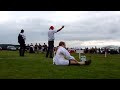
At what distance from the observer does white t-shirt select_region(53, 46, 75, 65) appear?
663 inches

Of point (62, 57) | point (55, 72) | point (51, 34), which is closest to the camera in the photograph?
point (55, 72)

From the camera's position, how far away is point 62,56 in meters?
17.0

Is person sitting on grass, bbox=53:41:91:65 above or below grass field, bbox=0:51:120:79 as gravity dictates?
above

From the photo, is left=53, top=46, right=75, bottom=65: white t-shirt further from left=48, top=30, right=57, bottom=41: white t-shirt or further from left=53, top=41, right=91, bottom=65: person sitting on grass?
left=48, top=30, right=57, bottom=41: white t-shirt

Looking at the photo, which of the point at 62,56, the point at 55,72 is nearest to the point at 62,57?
the point at 62,56

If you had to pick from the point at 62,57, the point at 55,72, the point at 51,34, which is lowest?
the point at 55,72

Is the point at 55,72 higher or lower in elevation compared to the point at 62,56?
lower

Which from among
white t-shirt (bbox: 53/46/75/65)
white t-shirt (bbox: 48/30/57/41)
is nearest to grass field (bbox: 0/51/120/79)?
white t-shirt (bbox: 53/46/75/65)

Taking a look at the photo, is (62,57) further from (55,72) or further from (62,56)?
(55,72)

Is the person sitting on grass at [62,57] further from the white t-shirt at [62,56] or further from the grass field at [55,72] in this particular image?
the grass field at [55,72]
